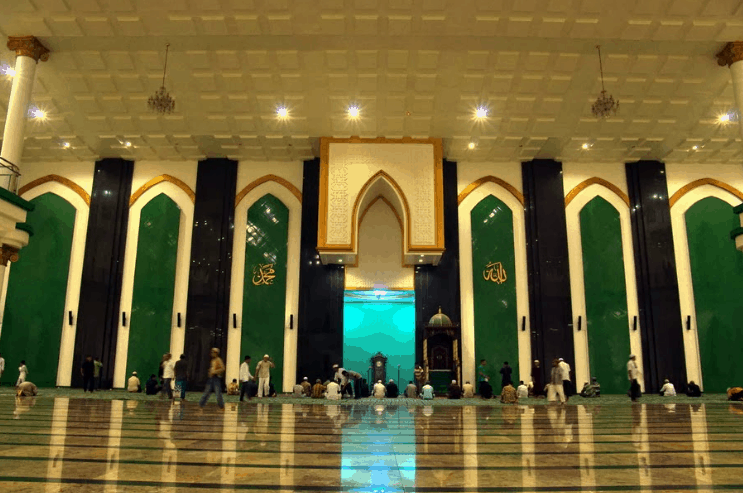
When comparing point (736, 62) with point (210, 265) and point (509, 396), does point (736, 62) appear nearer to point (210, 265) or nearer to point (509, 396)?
point (509, 396)

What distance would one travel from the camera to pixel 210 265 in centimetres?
1480

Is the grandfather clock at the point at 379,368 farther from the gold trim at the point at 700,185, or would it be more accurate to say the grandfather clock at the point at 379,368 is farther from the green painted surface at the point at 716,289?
the gold trim at the point at 700,185

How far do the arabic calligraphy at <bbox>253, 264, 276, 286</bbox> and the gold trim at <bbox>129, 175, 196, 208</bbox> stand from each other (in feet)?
9.62

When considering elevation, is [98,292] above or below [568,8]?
below

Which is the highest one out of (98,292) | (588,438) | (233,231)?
(233,231)

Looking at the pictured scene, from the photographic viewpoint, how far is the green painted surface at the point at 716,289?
14086 mm

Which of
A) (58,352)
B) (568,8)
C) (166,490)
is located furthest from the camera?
(58,352)

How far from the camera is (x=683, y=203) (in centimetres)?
1526

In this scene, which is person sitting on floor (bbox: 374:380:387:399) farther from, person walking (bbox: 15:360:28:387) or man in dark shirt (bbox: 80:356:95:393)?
person walking (bbox: 15:360:28:387)

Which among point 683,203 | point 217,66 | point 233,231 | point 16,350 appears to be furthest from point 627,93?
point 16,350

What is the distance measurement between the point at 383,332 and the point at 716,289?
10237mm

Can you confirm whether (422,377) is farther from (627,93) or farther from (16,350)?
(16,350)

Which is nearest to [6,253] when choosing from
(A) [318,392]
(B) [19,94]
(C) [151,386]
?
(B) [19,94]

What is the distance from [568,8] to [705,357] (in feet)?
34.3
